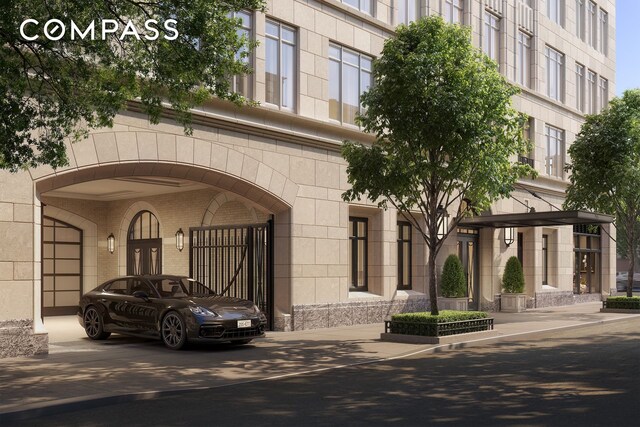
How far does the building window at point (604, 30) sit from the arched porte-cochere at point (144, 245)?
2329 cm

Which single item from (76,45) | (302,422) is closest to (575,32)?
(76,45)

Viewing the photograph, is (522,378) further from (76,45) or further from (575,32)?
(575,32)

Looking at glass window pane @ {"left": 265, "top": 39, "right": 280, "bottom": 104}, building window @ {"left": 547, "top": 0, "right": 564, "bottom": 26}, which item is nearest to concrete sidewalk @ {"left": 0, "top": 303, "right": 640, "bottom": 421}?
glass window pane @ {"left": 265, "top": 39, "right": 280, "bottom": 104}

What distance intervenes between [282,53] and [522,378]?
10750 millimetres

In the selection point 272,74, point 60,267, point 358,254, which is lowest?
point 60,267

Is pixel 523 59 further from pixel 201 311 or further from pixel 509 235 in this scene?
pixel 201 311

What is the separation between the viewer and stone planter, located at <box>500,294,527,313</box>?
2702cm

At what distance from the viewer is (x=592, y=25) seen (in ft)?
116

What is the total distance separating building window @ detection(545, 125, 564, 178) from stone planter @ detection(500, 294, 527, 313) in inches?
252

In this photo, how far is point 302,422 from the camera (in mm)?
8383

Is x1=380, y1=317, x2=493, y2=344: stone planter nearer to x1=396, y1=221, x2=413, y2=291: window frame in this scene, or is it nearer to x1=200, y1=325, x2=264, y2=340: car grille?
x1=200, y1=325, x2=264, y2=340: car grille

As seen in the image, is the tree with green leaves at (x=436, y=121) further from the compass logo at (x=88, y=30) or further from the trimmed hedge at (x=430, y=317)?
the compass logo at (x=88, y=30)

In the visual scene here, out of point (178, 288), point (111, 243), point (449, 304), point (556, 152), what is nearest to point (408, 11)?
point (449, 304)

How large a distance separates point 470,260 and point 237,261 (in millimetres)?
10225
